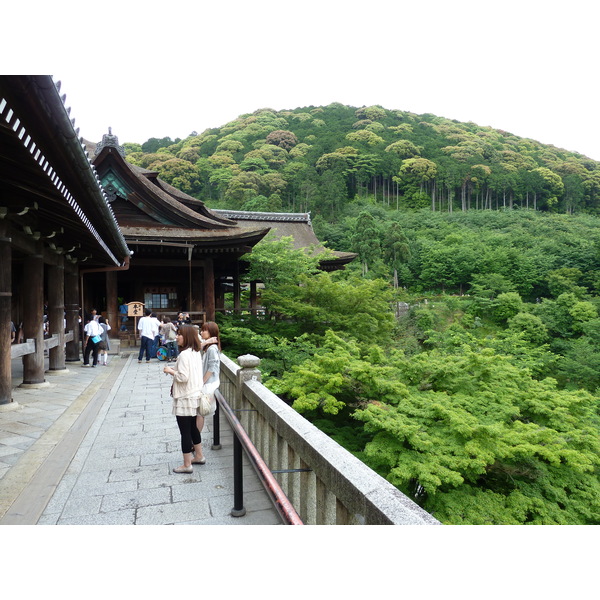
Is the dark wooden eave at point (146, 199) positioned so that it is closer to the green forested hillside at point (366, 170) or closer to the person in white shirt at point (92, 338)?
the person in white shirt at point (92, 338)

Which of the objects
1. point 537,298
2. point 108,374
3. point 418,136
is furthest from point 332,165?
point 108,374

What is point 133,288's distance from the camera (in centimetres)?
1596

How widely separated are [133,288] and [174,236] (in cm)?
330

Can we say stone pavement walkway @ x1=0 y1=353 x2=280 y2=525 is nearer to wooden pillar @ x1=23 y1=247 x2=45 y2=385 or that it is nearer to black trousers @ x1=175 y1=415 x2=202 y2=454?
black trousers @ x1=175 y1=415 x2=202 y2=454

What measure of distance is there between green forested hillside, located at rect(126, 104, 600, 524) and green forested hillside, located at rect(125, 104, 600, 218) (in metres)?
0.31

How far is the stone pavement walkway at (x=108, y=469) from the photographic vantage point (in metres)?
3.24

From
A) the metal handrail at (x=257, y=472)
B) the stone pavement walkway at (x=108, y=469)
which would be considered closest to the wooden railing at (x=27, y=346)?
the stone pavement walkway at (x=108, y=469)

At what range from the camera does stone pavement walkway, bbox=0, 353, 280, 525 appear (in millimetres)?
3242

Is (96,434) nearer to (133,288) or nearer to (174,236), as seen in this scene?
(174,236)

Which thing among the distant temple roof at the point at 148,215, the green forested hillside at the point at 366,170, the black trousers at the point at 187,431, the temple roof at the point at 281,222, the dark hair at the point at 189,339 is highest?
the green forested hillside at the point at 366,170

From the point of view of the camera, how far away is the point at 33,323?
25.1 ft

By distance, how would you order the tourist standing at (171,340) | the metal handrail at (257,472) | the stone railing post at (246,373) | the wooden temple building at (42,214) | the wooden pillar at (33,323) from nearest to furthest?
the metal handrail at (257,472), the wooden temple building at (42,214), the stone railing post at (246,373), the wooden pillar at (33,323), the tourist standing at (171,340)

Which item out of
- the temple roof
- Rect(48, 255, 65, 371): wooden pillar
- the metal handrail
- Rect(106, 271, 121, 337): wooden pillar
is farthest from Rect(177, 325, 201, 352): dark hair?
the temple roof

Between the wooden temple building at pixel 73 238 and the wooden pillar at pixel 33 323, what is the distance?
2cm
